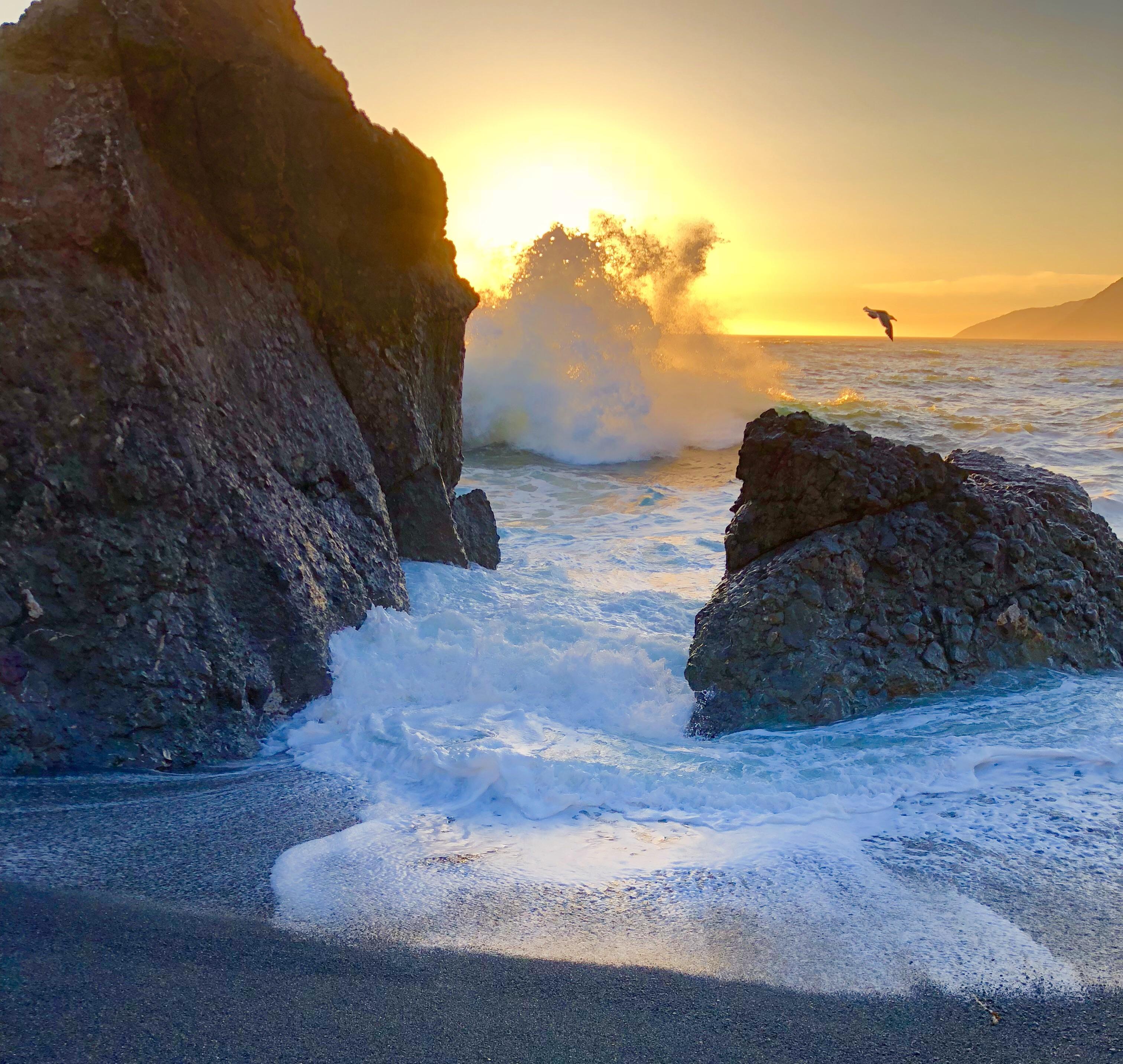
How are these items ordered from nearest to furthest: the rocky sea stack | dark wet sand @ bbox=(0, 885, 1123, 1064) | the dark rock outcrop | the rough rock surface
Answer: dark wet sand @ bbox=(0, 885, 1123, 1064) < the rocky sea stack < the rough rock surface < the dark rock outcrop

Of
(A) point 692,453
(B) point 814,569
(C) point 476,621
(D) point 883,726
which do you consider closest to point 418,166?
(C) point 476,621

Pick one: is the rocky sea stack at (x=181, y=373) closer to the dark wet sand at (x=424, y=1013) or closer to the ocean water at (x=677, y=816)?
the ocean water at (x=677, y=816)

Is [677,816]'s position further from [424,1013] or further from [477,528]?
[477,528]

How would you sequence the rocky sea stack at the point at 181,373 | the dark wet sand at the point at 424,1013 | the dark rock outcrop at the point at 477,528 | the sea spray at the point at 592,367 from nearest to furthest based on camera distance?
the dark wet sand at the point at 424,1013
the rocky sea stack at the point at 181,373
the dark rock outcrop at the point at 477,528
the sea spray at the point at 592,367

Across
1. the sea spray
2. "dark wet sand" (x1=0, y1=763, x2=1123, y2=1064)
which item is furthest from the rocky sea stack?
the sea spray

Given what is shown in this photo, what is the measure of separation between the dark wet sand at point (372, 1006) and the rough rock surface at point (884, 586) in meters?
1.71

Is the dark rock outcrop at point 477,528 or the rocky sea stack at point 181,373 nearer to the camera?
the rocky sea stack at point 181,373

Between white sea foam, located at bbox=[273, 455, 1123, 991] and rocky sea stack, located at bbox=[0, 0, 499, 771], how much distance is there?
454 mm

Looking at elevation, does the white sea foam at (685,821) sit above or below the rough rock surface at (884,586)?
below

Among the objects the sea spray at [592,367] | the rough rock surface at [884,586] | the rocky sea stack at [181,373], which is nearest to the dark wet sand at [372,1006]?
the rocky sea stack at [181,373]

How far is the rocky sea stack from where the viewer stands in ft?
9.87

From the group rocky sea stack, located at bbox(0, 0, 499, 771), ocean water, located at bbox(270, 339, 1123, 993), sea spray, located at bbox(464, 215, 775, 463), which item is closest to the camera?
ocean water, located at bbox(270, 339, 1123, 993)

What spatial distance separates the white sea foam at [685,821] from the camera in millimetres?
2020

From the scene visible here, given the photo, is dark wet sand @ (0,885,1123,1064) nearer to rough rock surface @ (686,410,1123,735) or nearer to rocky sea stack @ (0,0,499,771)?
rocky sea stack @ (0,0,499,771)
